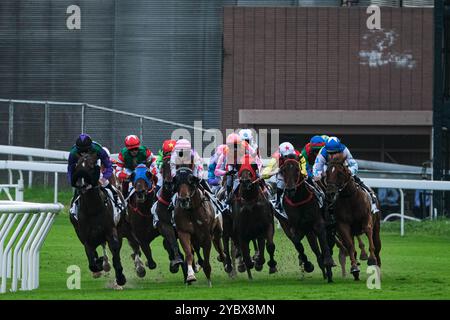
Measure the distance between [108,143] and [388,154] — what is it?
7215mm

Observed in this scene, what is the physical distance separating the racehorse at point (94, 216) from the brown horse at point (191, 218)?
2.33ft

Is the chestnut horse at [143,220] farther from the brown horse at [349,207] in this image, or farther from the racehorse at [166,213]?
the brown horse at [349,207]

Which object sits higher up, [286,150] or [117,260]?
[286,150]

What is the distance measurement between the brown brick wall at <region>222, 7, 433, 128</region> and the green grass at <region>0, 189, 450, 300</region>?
8.90 m

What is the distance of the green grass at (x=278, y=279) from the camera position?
13289 mm

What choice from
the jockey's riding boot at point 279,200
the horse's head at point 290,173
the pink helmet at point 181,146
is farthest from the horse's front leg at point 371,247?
the pink helmet at point 181,146

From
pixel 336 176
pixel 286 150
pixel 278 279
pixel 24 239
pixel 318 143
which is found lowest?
pixel 278 279

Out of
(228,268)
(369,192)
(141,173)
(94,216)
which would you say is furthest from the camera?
(228,268)

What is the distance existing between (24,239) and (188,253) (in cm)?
189

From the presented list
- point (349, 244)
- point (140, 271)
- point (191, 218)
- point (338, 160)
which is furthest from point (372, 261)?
point (140, 271)

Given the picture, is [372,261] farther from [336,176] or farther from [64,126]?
[64,126]

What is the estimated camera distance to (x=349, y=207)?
1570cm

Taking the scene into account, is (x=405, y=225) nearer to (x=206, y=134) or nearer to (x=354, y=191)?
(x=206, y=134)

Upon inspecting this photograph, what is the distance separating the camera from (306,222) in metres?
15.8
